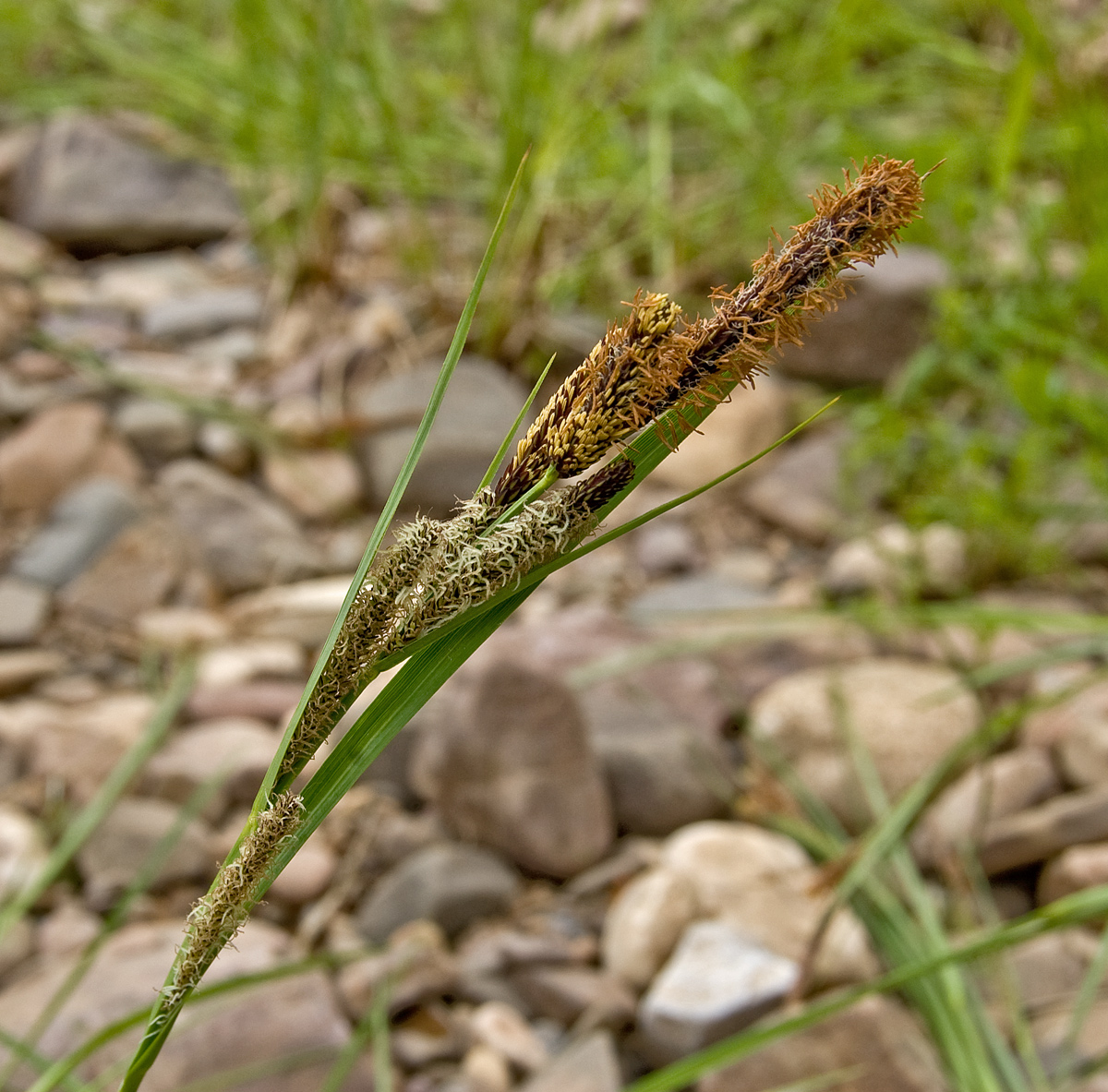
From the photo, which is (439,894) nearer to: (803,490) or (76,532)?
(76,532)

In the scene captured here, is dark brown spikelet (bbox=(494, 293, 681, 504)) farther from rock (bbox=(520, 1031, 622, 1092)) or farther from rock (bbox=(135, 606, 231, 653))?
rock (bbox=(135, 606, 231, 653))

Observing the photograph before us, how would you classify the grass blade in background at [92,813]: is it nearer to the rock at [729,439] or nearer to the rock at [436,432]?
the rock at [436,432]

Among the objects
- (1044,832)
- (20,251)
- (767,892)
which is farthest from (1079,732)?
(20,251)

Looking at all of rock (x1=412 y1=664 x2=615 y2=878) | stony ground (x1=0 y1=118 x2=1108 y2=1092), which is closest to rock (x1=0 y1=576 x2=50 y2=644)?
stony ground (x1=0 y1=118 x2=1108 y2=1092)

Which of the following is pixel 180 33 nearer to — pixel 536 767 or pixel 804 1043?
pixel 536 767

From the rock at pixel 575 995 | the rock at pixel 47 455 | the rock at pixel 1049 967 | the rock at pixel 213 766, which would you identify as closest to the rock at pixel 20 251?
the rock at pixel 47 455

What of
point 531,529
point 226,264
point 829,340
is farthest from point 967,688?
point 226,264
